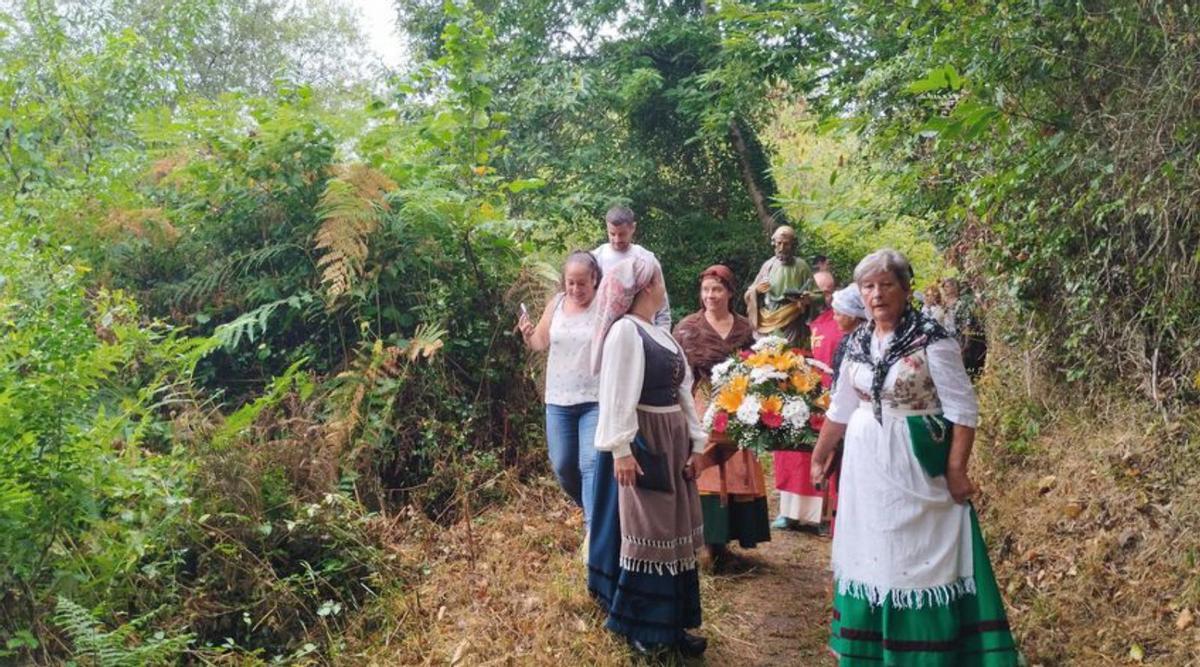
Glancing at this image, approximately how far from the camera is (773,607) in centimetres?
547

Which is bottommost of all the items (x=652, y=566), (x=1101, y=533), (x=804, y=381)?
(x=1101, y=533)

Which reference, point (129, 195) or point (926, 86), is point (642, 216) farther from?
point (926, 86)

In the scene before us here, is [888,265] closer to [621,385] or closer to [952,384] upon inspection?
[952,384]

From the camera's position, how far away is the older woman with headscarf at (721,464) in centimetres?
609

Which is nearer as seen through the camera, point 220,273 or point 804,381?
point 804,381

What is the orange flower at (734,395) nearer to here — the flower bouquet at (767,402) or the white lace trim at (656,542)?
the flower bouquet at (767,402)

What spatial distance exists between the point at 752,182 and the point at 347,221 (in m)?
9.84

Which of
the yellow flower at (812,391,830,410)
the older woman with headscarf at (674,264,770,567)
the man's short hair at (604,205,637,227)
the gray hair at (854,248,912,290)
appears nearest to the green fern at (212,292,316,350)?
the man's short hair at (604,205,637,227)

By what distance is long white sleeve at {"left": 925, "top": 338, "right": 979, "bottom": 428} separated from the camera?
12.2 ft

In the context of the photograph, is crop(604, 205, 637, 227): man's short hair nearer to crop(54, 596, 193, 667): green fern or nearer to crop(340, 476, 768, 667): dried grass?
crop(340, 476, 768, 667): dried grass

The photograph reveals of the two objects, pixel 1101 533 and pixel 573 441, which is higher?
pixel 573 441

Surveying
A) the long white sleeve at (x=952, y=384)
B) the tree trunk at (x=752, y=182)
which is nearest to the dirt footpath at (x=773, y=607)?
the long white sleeve at (x=952, y=384)

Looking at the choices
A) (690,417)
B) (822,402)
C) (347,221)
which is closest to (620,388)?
(690,417)

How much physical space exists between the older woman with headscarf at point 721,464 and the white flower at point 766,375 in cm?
60
